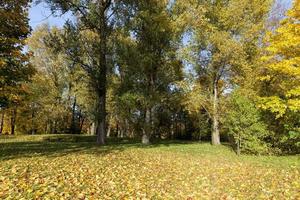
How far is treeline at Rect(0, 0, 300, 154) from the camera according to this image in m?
16.8

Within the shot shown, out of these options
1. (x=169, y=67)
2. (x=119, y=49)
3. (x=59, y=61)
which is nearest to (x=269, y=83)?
(x=169, y=67)

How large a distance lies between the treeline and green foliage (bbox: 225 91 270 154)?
0.06 metres

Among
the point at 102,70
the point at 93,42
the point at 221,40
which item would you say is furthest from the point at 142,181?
the point at 221,40

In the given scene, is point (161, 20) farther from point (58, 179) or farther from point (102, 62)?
point (58, 179)

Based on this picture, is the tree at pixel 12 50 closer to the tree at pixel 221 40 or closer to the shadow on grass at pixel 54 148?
the shadow on grass at pixel 54 148

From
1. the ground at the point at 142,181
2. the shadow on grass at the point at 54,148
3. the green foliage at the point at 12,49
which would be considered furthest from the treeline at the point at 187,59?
the ground at the point at 142,181

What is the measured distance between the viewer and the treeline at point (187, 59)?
1678cm

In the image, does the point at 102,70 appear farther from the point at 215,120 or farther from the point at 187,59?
the point at 215,120

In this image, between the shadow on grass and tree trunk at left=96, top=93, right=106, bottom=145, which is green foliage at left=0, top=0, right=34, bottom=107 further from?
tree trunk at left=96, top=93, right=106, bottom=145

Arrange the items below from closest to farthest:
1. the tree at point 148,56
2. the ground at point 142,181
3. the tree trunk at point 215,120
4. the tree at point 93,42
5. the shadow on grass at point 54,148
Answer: the ground at point 142,181 → the shadow on grass at point 54,148 → the tree at point 93,42 → the tree at point 148,56 → the tree trunk at point 215,120

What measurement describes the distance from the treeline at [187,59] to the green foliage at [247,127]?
Result: 0.06 m

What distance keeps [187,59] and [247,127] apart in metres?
8.28

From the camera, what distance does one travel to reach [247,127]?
18.5m

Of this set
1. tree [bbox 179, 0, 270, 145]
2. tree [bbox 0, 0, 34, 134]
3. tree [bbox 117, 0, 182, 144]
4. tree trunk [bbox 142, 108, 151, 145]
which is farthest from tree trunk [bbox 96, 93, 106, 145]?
tree [bbox 179, 0, 270, 145]
